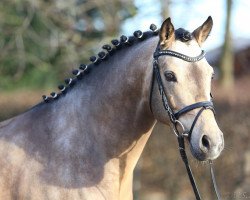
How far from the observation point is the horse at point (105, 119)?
3936mm

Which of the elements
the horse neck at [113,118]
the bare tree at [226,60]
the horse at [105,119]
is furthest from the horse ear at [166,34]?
the bare tree at [226,60]

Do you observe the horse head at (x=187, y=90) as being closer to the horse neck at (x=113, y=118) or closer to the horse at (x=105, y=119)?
the horse at (x=105, y=119)

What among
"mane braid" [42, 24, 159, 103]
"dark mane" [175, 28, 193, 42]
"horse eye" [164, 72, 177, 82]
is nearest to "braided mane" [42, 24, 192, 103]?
"mane braid" [42, 24, 159, 103]

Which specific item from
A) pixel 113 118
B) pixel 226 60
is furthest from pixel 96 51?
pixel 113 118

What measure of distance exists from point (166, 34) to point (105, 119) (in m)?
0.75

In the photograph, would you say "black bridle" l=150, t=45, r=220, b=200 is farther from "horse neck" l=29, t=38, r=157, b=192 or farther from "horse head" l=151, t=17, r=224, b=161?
"horse neck" l=29, t=38, r=157, b=192

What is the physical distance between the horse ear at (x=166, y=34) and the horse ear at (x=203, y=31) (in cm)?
21

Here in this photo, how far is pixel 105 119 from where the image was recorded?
13.9ft

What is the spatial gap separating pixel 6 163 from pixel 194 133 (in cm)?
137

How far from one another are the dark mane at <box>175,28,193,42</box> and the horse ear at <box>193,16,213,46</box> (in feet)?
0.32

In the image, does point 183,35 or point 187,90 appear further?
point 183,35

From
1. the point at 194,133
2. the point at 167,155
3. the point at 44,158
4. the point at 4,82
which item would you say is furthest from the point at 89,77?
the point at 4,82

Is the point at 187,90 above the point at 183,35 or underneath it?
underneath

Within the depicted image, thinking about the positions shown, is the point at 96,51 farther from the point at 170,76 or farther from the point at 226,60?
the point at 170,76
